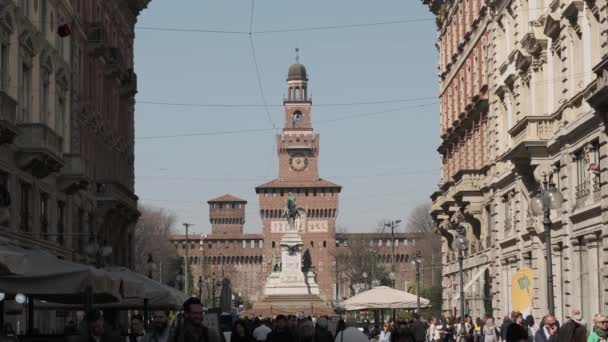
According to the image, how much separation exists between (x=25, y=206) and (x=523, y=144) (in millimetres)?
15893

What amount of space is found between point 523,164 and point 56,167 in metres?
15.5

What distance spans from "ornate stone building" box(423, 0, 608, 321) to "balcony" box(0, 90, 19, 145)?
15.3m

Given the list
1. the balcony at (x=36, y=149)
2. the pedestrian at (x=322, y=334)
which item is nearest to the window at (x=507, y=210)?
the balcony at (x=36, y=149)

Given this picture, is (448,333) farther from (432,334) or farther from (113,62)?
(113,62)

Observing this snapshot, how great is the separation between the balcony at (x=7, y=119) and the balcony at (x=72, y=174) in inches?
346

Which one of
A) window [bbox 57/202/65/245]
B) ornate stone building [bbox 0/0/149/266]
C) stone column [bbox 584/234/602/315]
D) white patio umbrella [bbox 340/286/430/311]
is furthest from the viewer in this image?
window [bbox 57/202/65/245]

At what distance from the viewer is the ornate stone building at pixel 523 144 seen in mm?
39250

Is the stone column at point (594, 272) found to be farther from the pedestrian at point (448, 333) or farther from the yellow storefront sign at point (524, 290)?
the pedestrian at point (448, 333)

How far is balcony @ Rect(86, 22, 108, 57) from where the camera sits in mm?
58838

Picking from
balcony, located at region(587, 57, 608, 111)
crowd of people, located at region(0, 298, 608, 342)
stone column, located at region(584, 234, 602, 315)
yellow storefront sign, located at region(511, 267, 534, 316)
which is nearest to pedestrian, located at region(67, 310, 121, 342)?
crowd of people, located at region(0, 298, 608, 342)

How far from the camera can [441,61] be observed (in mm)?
75938

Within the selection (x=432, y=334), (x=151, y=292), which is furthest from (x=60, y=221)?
(x=151, y=292)

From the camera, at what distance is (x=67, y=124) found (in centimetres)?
5338

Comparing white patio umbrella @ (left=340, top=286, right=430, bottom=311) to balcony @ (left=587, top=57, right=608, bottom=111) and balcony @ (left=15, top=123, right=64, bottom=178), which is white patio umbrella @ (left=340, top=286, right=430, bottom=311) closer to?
balcony @ (left=15, top=123, right=64, bottom=178)
